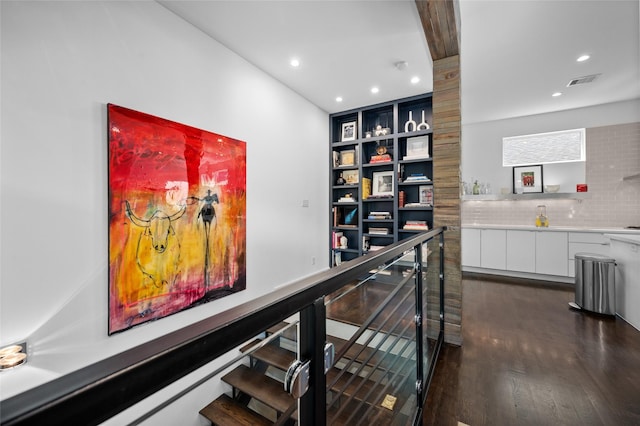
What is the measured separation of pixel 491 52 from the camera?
9.46 feet

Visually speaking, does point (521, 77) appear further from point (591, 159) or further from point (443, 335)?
point (443, 335)

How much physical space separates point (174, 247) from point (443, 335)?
239 centimetres

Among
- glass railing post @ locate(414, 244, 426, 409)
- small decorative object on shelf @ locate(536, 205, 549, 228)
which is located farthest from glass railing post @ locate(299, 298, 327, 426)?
small decorative object on shelf @ locate(536, 205, 549, 228)

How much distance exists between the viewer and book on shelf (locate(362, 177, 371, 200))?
174 inches

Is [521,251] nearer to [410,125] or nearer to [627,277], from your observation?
[627,277]

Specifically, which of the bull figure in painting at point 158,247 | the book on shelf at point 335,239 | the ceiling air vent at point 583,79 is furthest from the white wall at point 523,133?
the bull figure in painting at point 158,247

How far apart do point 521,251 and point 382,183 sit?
2497 mm

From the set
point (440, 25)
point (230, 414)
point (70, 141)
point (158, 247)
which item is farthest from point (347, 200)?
point (230, 414)

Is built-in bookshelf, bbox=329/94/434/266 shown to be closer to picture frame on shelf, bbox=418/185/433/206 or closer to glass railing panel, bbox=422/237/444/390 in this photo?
picture frame on shelf, bbox=418/185/433/206

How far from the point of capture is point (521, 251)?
14.3 feet

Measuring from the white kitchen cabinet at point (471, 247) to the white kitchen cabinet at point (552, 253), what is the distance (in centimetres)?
82

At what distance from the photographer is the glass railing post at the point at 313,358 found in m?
0.61

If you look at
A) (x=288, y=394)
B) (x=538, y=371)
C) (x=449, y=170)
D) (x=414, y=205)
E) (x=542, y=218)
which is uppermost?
(x=449, y=170)

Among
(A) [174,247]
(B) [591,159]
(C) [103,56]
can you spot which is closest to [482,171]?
(B) [591,159]
